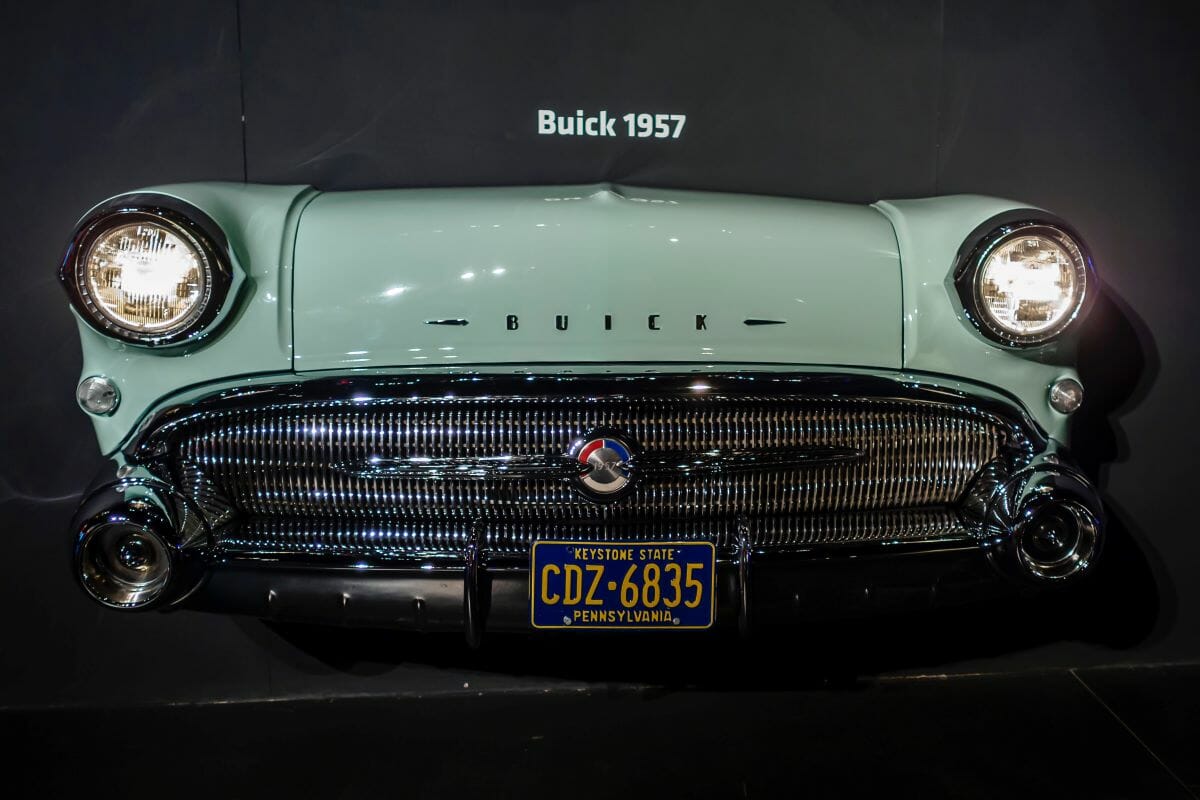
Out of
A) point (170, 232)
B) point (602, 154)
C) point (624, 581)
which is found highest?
point (602, 154)

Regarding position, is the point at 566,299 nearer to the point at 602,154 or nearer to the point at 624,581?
the point at 624,581

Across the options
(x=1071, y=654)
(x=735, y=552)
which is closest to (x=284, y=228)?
(x=735, y=552)

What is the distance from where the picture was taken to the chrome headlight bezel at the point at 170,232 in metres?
1.63

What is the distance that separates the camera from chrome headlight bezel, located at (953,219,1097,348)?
174cm

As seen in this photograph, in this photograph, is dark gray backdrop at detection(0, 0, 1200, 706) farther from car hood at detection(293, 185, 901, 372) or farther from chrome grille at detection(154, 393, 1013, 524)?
chrome grille at detection(154, 393, 1013, 524)

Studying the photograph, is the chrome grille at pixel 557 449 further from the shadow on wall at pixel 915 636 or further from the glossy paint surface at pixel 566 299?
the shadow on wall at pixel 915 636

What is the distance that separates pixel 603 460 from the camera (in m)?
1.61

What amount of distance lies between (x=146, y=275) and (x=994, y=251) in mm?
1635

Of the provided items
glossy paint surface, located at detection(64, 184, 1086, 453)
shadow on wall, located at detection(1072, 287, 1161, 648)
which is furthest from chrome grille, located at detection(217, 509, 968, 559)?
shadow on wall, located at detection(1072, 287, 1161, 648)

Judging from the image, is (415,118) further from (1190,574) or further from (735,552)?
(1190,574)

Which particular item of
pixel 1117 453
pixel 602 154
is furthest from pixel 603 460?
pixel 1117 453

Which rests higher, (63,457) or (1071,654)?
(63,457)

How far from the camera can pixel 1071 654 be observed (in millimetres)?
2473

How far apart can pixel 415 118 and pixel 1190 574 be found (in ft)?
8.16
